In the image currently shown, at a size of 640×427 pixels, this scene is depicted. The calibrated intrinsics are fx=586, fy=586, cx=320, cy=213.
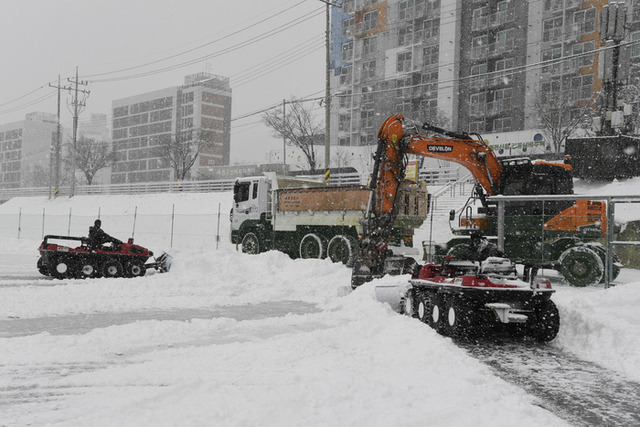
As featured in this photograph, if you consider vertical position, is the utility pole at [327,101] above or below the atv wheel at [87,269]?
above

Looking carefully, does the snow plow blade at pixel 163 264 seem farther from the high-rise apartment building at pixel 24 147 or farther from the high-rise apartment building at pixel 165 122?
the high-rise apartment building at pixel 24 147

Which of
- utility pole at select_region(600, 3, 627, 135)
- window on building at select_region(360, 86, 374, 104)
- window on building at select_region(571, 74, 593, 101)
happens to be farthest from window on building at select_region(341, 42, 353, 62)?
utility pole at select_region(600, 3, 627, 135)

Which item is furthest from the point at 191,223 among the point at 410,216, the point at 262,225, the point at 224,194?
the point at 410,216

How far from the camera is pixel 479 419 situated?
4637 millimetres

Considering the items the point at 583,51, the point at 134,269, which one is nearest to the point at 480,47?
the point at 583,51

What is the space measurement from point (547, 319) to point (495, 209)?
24.0 ft

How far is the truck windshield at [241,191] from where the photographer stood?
22.7m

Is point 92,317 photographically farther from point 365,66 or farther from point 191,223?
point 365,66

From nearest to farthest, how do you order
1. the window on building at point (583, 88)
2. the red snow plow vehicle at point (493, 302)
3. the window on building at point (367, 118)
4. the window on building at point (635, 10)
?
the red snow plow vehicle at point (493, 302)
the window on building at point (635, 10)
the window on building at point (583, 88)
the window on building at point (367, 118)

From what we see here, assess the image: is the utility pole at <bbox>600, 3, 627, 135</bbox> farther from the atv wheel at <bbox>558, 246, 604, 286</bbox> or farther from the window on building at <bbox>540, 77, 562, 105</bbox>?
the atv wheel at <bbox>558, 246, 604, 286</bbox>

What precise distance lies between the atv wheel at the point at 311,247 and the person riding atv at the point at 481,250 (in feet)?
34.4

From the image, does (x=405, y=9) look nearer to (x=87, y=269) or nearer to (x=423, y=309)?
(x=87, y=269)

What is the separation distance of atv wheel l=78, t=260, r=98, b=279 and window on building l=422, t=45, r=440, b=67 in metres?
47.4

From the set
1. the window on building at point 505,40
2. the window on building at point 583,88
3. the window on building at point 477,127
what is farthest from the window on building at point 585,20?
the window on building at point 477,127
